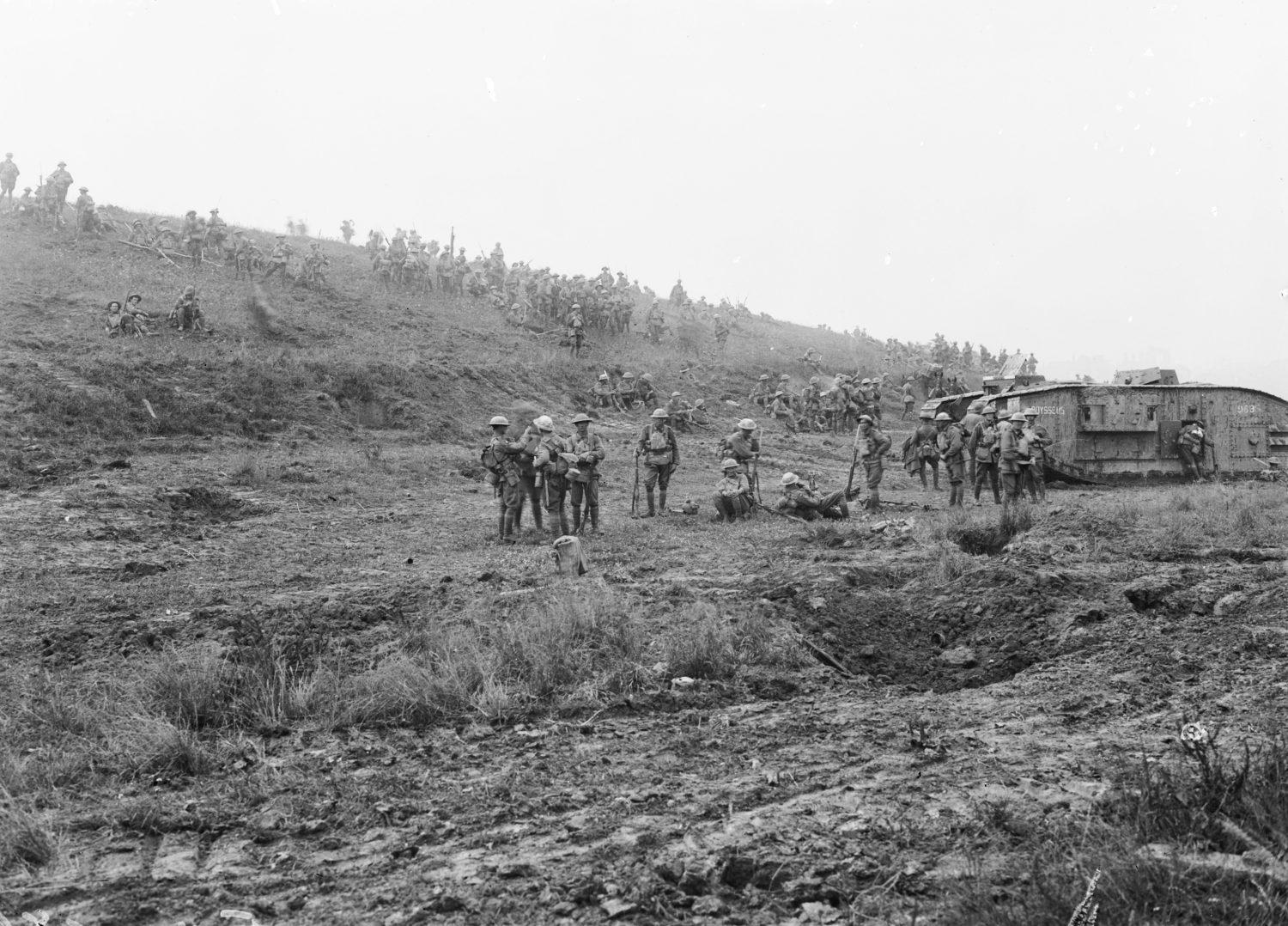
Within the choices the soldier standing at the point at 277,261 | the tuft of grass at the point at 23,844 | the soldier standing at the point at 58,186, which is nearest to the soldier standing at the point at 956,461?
the tuft of grass at the point at 23,844

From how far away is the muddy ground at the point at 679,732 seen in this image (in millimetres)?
3219

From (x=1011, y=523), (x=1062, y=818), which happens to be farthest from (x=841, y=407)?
(x=1062, y=818)

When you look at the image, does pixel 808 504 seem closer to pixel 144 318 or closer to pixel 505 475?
pixel 505 475

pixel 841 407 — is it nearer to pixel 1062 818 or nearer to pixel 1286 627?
pixel 1286 627

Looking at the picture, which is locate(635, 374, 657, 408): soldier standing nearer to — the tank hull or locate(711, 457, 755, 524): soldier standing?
the tank hull

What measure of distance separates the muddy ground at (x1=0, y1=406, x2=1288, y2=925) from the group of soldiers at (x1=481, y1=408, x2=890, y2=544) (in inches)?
46.9

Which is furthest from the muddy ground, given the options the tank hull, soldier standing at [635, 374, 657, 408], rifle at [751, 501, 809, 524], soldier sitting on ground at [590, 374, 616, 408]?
soldier standing at [635, 374, 657, 408]

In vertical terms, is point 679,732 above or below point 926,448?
below

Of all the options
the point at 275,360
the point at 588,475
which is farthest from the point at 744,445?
the point at 275,360

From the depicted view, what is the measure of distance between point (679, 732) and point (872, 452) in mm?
10249

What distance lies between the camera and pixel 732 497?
13.0 meters

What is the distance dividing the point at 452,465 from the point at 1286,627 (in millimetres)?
14420

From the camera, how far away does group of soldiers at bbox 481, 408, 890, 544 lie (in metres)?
11.6

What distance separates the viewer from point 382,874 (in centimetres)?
A: 335
